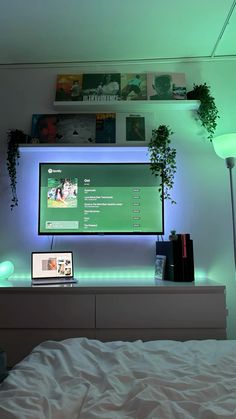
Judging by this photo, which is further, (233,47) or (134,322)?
(233,47)

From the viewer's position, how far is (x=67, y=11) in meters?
2.15

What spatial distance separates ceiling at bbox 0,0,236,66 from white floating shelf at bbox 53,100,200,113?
17.0 inches

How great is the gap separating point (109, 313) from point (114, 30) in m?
2.08

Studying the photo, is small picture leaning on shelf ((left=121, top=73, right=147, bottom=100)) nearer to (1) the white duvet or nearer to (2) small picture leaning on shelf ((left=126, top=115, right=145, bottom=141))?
(2) small picture leaning on shelf ((left=126, top=115, right=145, bottom=141))

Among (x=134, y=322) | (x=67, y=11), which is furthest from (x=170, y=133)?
(x=134, y=322)

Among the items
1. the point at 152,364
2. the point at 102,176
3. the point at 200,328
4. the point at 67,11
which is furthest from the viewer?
the point at 102,176

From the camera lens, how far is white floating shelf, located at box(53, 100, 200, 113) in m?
2.57

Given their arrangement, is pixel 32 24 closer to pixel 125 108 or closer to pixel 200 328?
pixel 125 108

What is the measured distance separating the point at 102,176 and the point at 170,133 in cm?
70

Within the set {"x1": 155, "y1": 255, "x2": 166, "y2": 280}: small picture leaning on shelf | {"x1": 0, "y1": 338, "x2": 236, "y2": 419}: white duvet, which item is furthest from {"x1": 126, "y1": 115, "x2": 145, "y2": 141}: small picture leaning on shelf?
{"x1": 0, "y1": 338, "x2": 236, "y2": 419}: white duvet

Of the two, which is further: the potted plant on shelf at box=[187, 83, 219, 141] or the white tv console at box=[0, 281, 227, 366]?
the potted plant on shelf at box=[187, 83, 219, 141]

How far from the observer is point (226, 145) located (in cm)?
232

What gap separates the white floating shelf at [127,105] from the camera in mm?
2568

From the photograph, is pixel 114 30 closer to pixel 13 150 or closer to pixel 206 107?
pixel 206 107
